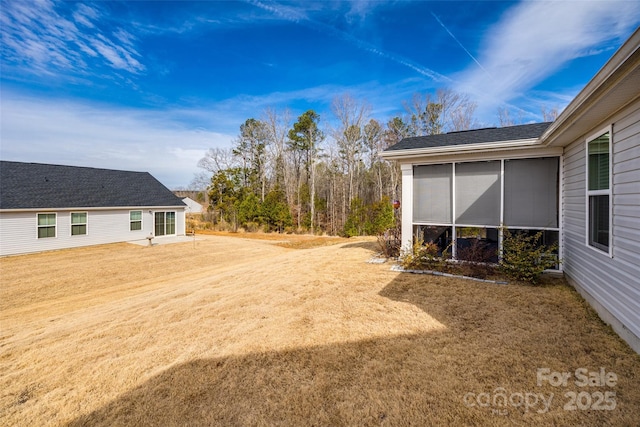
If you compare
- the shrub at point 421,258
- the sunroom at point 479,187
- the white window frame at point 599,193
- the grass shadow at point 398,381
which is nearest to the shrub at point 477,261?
the sunroom at point 479,187

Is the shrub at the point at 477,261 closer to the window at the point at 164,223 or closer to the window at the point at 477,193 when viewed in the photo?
the window at the point at 477,193

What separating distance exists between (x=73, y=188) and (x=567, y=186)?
1847 centimetres

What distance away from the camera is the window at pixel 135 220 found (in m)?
14.4

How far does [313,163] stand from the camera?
867 inches

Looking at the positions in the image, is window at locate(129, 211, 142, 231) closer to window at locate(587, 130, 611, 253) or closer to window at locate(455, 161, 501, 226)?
window at locate(455, 161, 501, 226)

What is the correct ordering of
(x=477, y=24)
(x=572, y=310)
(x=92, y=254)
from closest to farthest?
(x=572, y=310) < (x=477, y=24) < (x=92, y=254)

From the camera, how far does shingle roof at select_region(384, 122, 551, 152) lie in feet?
19.0

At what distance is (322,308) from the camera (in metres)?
4.12

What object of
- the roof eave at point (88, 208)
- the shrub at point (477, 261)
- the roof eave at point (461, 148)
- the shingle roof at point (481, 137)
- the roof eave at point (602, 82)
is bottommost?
the shrub at point (477, 261)

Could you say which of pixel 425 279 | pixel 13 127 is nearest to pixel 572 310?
pixel 425 279

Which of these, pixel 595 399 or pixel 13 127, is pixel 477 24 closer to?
pixel 595 399

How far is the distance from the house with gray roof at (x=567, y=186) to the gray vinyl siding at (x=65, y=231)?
45.4 feet

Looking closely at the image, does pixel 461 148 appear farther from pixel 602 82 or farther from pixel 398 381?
pixel 398 381

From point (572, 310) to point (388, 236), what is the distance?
4.97 meters
